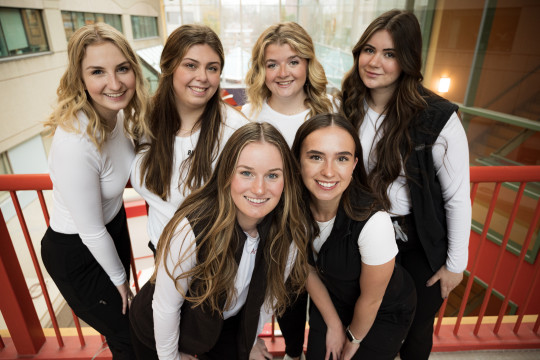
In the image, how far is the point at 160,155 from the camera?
1.61 meters

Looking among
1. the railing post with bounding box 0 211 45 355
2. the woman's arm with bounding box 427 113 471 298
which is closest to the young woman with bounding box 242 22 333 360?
the woman's arm with bounding box 427 113 471 298

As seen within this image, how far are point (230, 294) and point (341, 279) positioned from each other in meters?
0.55

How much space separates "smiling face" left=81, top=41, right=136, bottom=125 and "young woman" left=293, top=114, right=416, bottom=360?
0.86 metres

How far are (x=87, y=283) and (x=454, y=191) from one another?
73.9 inches

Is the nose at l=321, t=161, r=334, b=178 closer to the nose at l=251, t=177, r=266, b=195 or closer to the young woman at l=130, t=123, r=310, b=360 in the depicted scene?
the young woman at l=130, t=123, r=310, b=360

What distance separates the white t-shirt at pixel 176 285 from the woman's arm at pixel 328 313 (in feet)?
0.66

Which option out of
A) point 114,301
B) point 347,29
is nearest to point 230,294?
point 114,301

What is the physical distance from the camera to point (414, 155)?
158cm

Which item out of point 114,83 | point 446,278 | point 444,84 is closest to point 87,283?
point 114,83

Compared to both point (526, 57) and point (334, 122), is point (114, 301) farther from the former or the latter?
point (526, 57)

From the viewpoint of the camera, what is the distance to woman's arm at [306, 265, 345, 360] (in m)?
1.72

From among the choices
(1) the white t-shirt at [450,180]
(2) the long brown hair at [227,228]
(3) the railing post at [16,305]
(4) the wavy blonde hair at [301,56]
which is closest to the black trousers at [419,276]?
(1) the white t-shirt at [450,180]

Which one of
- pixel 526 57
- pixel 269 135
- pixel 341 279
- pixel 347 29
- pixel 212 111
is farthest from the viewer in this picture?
pixel 347 29

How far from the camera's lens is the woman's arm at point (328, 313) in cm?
172
